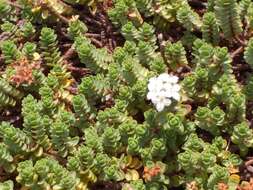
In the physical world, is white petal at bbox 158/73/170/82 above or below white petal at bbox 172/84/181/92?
above

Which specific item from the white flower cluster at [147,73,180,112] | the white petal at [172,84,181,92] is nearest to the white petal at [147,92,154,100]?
the white flower cluster at [147,73,180,112]

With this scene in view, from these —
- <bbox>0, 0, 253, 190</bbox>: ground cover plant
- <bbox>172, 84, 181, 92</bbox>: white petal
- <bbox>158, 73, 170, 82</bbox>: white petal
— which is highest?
<bbox>158, 73, 170, 82</bbox>: white petal

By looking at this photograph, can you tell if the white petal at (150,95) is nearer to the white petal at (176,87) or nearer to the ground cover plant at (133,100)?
the ground cover plant at (133,100)

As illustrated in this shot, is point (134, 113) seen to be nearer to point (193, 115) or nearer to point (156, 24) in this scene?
point (193, 115)

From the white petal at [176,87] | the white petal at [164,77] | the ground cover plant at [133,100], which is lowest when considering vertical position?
the ground cover plant at [133,100]

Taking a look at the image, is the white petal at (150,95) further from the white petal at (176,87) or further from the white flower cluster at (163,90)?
the white petal at (176,87)

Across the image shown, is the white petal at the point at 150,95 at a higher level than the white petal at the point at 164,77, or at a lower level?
lower

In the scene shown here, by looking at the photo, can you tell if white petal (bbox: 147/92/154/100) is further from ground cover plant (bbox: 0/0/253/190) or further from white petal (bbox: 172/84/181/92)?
white petal (bbox: 172/84/181/92)

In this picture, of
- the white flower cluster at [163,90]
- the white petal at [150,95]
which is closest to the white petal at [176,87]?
the white flower cluster at [163,90]

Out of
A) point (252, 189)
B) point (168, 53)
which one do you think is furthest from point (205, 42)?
point (252, 189)
